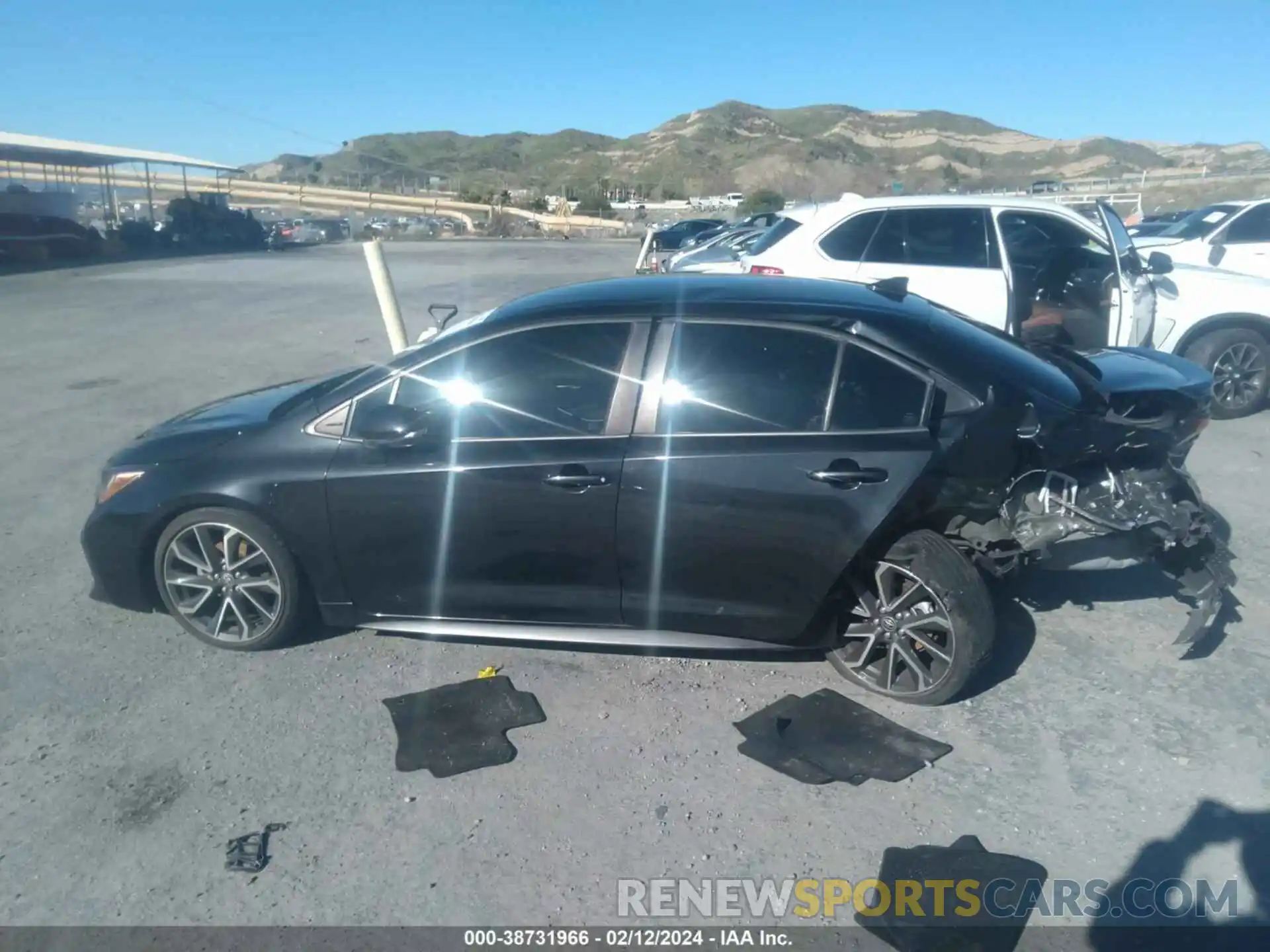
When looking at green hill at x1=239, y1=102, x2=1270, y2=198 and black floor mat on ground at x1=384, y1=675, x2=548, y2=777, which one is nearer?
black floor mat on ground at x1=384, y1=675, x2=548, y2=777

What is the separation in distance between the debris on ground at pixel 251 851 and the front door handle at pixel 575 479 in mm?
1632

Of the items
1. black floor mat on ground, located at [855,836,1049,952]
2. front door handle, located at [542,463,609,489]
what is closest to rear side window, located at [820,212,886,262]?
front door handle, located at [542,463,609,489]

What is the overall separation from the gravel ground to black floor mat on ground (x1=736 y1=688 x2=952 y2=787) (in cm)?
7

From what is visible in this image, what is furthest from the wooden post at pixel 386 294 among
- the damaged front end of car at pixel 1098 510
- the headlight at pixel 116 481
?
the damaged front end of car at pixel 1098 510

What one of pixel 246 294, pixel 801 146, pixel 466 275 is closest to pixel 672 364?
pixel 246 294

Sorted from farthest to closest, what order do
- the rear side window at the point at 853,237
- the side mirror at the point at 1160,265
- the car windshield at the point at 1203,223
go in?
the car windshield at the point at 1203,223, the rear side window at the point at 853,237, the side mirror at the point at 1160,265

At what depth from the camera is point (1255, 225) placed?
37.9 ft

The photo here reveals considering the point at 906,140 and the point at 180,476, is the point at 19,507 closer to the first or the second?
the point at 180,476

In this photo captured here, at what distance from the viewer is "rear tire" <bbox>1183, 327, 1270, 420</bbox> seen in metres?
8.67

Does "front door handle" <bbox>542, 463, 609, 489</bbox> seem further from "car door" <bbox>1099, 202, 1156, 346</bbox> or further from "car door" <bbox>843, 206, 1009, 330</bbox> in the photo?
"car door" <bbox>1099, 202, 1156, 346</bbox>

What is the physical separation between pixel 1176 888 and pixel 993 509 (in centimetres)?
157

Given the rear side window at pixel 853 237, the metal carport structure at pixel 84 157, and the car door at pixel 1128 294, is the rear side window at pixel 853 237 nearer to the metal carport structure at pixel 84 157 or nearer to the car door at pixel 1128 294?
the car door at pixel 1128 294

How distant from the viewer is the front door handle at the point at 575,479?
4055 millimetres

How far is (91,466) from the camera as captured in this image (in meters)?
7.57
